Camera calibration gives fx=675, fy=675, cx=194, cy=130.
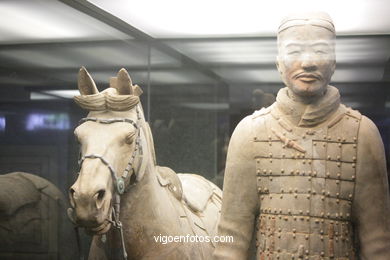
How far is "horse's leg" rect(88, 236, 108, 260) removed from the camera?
12.0 ft

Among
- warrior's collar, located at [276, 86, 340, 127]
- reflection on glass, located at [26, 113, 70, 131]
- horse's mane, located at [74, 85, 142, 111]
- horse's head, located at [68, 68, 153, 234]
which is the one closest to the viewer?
horse's head, located at [68, 68, 153, 234]

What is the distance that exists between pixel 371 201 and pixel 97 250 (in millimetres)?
1478

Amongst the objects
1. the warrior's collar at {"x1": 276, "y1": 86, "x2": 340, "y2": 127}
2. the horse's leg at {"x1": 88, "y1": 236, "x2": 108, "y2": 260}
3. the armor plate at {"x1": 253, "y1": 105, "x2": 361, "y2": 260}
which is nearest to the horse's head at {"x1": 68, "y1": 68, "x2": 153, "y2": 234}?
the horse's leg at {"x1": 88, "y1": 236, "x2": 108, "y2": 260}

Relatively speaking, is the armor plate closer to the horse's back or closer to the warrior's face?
the warrior's face

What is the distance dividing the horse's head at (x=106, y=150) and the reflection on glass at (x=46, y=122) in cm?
52

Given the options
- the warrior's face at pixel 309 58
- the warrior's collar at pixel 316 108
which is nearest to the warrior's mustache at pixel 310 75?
the warrior's face at pixel 309 58

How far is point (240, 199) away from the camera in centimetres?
347

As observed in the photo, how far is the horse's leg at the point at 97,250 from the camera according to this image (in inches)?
144

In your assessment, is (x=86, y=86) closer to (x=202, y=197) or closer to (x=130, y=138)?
(x=130, y=138)

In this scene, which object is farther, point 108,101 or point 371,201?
point 108,101

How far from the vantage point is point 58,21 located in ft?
13.4

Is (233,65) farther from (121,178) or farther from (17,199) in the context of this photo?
(17,199)

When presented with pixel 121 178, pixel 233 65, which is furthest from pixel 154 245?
pixel 233 65

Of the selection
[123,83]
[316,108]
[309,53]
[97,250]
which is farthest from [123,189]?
[309,53]
